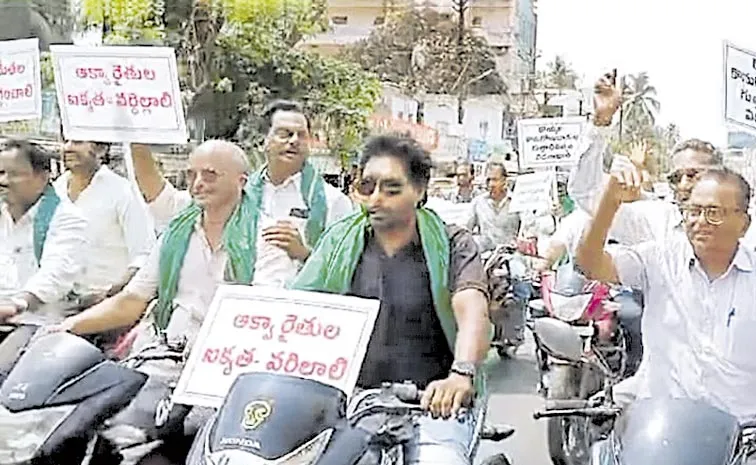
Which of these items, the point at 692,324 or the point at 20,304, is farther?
the point at 20,304

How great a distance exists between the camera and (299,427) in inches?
85.4

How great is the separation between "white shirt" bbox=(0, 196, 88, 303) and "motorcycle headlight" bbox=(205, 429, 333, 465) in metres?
0.97

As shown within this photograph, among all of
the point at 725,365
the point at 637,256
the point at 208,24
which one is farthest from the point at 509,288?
the point at 208,24

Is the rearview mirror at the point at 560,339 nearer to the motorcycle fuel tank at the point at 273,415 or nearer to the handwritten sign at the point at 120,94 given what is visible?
the motorcycle fuel tank at the point at 273,415

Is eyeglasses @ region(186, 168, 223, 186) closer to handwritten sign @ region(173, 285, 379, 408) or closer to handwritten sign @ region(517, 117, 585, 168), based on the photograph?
handwritten sign @ region(173, 285, 379, 408)

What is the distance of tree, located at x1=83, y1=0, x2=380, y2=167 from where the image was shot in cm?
265

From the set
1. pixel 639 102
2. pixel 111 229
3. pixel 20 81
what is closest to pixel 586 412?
pixel 639 102

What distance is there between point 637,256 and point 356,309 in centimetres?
63

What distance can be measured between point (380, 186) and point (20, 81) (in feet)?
3.31

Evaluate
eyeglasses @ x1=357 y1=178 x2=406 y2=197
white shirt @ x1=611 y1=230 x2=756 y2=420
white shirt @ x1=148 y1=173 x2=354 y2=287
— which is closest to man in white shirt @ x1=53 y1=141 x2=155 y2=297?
white shirt @ x1=148 y1=173 x2=354 y2=287

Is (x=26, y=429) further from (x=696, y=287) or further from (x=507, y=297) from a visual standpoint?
(x=696, y=287)

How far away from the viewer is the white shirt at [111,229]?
9.45 ft

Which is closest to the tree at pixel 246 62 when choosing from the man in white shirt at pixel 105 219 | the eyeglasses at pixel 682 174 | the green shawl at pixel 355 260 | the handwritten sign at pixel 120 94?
the handwritten sign at pixel 120 94

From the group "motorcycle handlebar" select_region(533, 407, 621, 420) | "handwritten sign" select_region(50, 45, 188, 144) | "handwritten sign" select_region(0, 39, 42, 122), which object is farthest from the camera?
"handwritten sign" select_region(0, 39, 42, 122)
